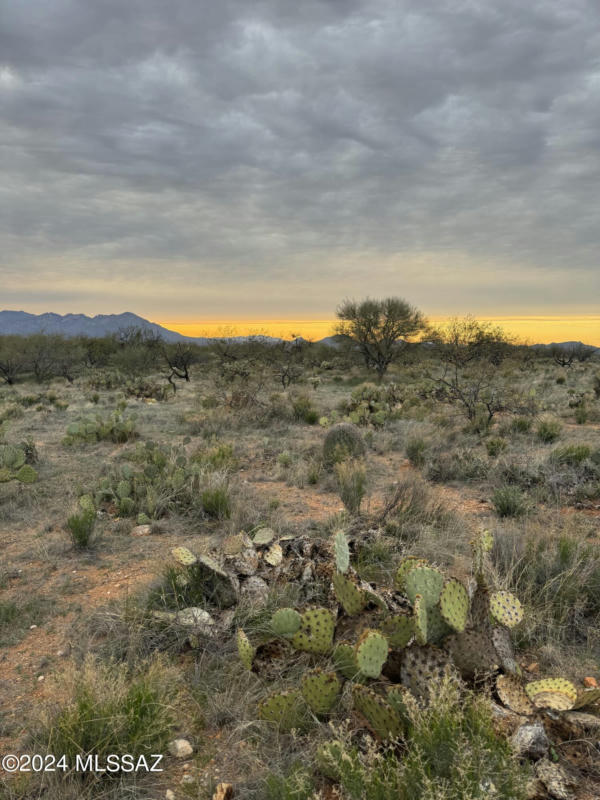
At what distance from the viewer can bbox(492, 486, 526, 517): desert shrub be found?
19.8 feet

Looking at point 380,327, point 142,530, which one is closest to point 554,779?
point 142,530

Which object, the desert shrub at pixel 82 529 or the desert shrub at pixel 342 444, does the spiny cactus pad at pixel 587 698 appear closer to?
the desert shrub at pixel 82 529

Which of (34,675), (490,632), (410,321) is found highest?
(410,321)

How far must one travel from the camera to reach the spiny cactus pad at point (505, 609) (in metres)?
2.83

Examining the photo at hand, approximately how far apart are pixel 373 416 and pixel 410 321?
20.5m

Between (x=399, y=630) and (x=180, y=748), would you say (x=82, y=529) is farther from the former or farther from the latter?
(x=399, y=630)

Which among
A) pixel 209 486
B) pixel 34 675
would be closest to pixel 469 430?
pixel 209 486

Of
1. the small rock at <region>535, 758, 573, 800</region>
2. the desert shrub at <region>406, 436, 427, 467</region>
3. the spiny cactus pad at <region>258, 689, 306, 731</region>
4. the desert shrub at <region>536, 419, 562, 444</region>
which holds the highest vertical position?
the desert shrub at <region>536, 419, 562, 444</region>

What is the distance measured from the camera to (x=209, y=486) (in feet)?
21.1

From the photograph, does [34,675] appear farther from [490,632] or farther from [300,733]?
[490,632]

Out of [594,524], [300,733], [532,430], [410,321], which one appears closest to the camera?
[300,733]

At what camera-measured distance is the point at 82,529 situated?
521 cm

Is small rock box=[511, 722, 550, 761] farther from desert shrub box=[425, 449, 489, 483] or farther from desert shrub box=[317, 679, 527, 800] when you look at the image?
desert shrub box=[425, 449, 489, 483]

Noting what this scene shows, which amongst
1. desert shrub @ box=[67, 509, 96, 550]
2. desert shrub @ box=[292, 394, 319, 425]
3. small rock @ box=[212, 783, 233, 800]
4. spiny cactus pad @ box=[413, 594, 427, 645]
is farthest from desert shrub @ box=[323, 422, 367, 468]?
small rock @ box=[212, 783, 233, 800]
